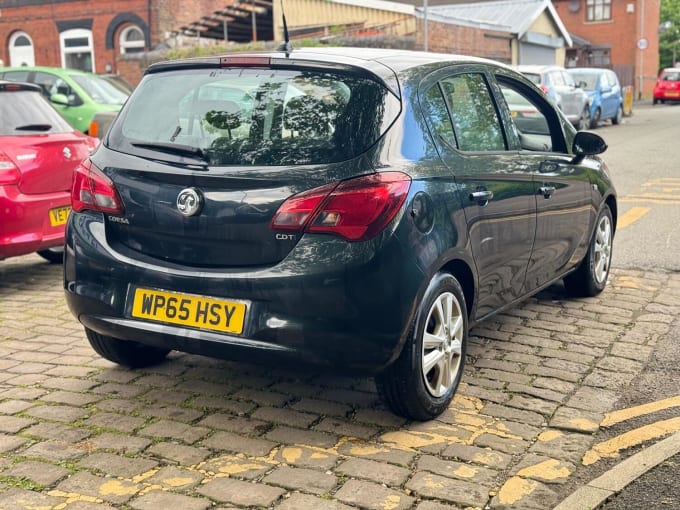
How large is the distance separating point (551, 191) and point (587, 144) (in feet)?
2.03

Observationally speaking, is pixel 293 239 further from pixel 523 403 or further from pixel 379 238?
pixel 523 403

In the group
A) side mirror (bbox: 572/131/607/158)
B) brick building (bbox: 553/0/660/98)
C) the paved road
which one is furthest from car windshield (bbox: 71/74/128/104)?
brick building (bbox: 553/0/660/98)

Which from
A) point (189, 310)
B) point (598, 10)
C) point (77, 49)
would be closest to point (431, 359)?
point (189, 310)

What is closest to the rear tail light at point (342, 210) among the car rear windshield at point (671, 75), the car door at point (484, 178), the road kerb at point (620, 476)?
the car door at point (484, 178)

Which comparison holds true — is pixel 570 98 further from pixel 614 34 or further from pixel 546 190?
pixel 614 34

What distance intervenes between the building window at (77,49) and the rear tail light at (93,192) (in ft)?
106

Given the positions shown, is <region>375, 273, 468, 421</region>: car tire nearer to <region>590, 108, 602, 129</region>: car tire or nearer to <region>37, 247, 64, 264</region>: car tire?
<region>37, 247, 64, 264</region>: car tire

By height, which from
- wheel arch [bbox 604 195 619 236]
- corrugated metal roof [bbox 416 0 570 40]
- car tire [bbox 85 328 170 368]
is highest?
corrugated metal roof [bbox 416 0 570 40]

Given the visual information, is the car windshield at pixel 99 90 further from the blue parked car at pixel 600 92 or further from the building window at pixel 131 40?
the building window at pixel 131 40

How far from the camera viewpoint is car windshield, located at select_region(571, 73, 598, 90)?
27.5 metres

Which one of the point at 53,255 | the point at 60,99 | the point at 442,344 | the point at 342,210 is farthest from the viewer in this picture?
the point at 60,99

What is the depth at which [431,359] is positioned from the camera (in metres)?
4.25

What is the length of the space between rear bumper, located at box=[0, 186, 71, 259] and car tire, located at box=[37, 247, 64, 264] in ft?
3.69

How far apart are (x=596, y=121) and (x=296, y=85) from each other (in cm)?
2482
